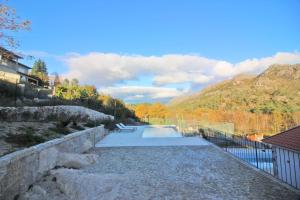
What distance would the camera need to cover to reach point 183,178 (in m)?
5.58

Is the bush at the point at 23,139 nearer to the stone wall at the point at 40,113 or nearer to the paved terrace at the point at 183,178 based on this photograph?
the paved terrace at the point at 183,178

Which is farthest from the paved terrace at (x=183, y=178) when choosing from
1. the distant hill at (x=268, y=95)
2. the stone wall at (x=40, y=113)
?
the distant hill at (x=268, y=95)

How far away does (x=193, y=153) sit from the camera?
29.2 feet

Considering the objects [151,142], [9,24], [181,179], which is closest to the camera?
[9,24]

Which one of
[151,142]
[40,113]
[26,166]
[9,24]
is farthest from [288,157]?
[40,113]

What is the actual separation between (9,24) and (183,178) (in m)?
4.68

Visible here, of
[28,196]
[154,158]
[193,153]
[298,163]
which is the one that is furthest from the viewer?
[193,153]

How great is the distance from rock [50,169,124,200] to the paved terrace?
0.06 ft

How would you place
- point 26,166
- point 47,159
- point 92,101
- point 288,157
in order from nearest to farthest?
point 26,166 < point 47,159 < point 288,157 < point 92,101

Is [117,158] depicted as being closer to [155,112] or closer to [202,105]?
[155,112]

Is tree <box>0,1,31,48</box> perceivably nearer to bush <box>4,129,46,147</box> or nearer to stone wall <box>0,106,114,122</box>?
bush <box>4,129,46,147</box>

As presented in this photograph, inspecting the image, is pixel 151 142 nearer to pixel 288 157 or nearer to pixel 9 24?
pixel 288 157

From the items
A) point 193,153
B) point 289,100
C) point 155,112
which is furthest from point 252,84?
point 193,153

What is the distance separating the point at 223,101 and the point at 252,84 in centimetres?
831
